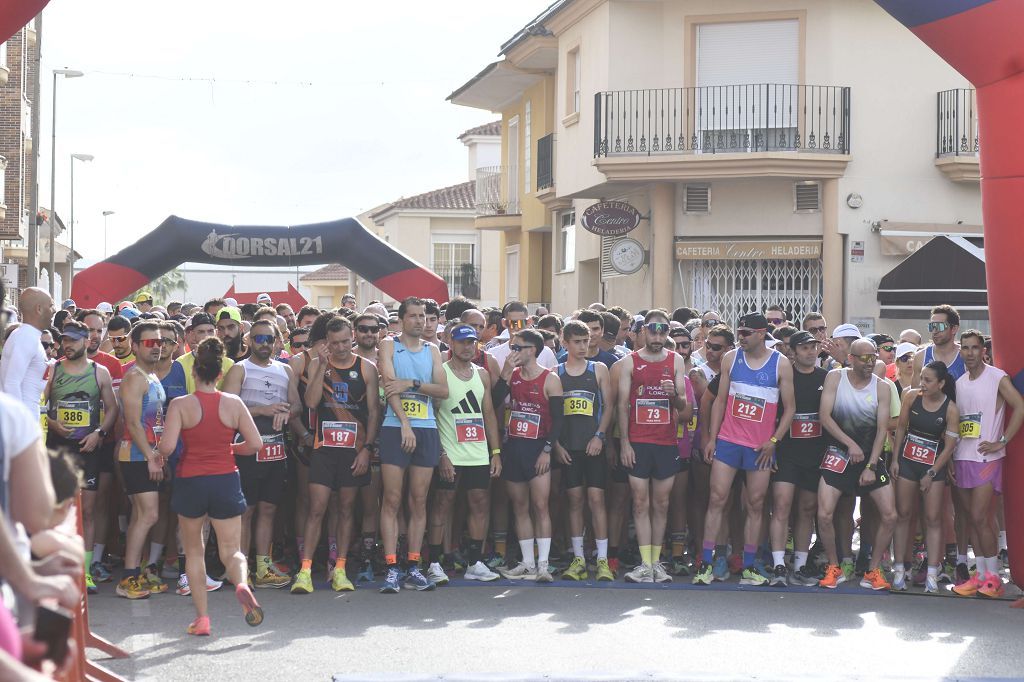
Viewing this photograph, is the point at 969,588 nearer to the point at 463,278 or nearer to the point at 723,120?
the point at 723,120

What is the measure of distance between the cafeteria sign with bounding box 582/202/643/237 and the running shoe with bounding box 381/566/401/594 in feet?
50.9

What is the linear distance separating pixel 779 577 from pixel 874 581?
730 millimetres

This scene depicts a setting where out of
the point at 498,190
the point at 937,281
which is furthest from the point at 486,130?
the point at 937,281

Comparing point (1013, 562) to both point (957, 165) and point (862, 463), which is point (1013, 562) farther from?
point (957, 165)

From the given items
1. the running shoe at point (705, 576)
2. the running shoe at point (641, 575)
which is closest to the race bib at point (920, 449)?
the running shoe at point (705, 576)

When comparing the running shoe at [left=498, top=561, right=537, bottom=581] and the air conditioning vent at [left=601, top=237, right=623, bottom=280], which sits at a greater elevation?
the air conditioning vent at [left=601, top=237, right=623, bottom=280]

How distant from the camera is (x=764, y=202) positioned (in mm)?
24062

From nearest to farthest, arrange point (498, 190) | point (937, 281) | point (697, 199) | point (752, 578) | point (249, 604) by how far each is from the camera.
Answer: point (249, 604)
point (752, 578)
point (937, 281)
point (697, 199)
point (498, 190)

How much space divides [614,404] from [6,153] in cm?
4261

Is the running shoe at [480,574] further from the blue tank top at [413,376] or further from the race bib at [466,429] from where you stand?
the blue tank top at [413,376]

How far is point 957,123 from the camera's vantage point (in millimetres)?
23688

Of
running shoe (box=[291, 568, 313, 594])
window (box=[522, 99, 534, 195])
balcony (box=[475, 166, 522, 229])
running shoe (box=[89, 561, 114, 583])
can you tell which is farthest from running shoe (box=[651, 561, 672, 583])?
balcony (box=[475, 166, 522, 229])

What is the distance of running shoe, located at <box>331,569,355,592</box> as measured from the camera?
32.9ft

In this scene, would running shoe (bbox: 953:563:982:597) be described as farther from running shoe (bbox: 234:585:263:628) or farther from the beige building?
the beige building
